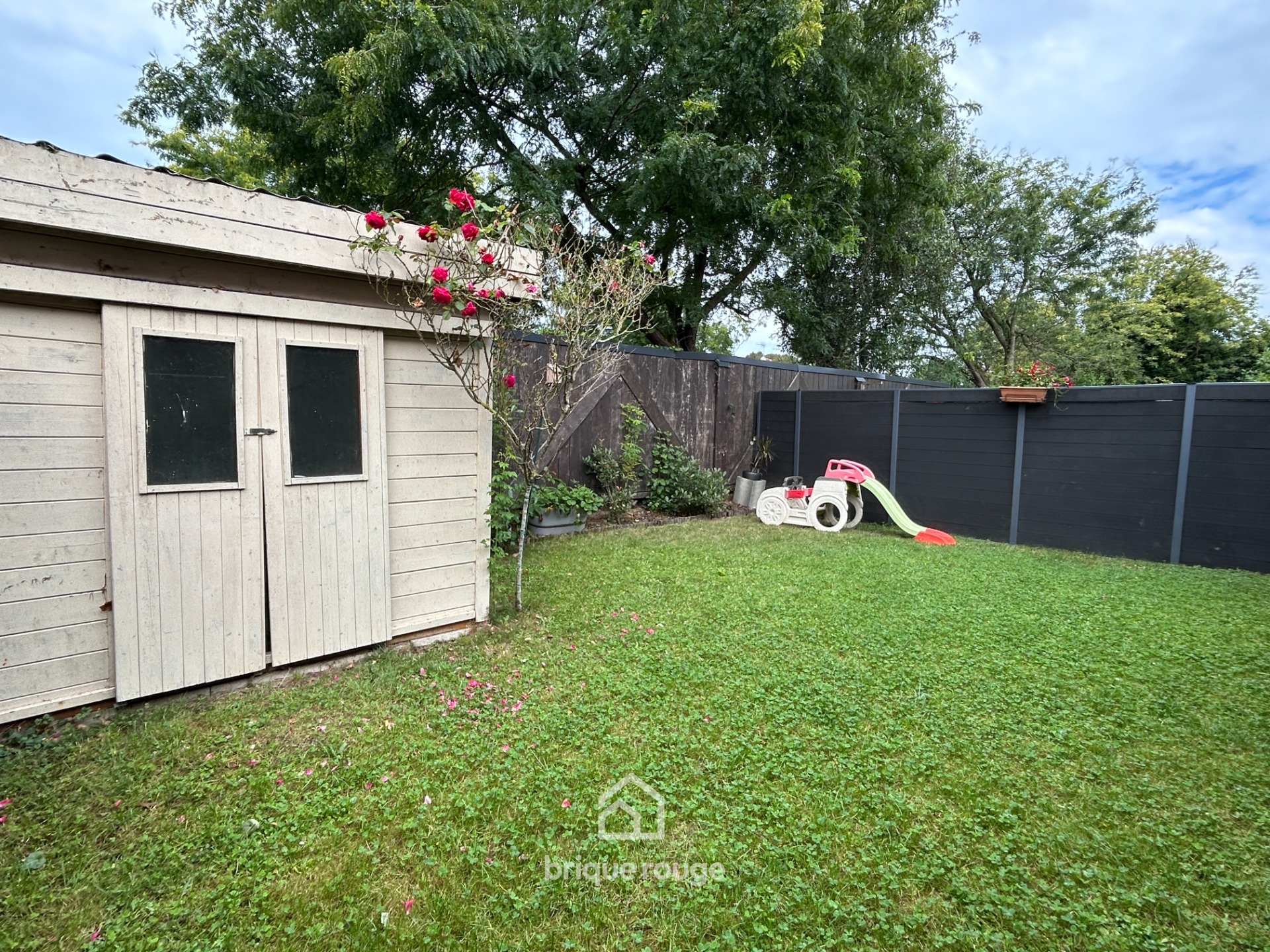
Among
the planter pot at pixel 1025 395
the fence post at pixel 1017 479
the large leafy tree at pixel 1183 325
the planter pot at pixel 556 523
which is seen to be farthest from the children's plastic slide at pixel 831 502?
the large leafy tree at pixel 1183 325

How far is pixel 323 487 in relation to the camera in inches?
103

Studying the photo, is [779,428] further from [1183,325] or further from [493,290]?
[1183,325]

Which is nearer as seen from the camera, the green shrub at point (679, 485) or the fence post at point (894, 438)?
the fence post at point (894, 438)

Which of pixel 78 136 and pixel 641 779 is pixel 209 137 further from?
pixel 641 779

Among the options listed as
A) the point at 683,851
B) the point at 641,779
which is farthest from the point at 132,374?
the point at 683,851

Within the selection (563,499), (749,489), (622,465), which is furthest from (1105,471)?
(563,499)

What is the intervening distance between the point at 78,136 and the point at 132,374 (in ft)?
40.7

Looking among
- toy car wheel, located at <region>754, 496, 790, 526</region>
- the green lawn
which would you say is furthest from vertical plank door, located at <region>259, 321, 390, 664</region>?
toy car wheel, located at <region>754, 496, 790, 526</region>

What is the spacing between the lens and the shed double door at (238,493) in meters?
2.20

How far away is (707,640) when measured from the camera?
122 inches

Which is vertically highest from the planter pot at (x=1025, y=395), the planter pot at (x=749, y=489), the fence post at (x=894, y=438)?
the planter pot at (x=1025, y=395)

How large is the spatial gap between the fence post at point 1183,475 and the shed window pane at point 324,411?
6.00 metres

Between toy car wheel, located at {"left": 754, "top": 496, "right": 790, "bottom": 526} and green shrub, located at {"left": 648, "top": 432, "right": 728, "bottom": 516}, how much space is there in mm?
528

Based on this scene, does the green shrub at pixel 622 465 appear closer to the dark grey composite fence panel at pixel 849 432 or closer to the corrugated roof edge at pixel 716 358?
the corrugated roof edge at pixel 716 358
